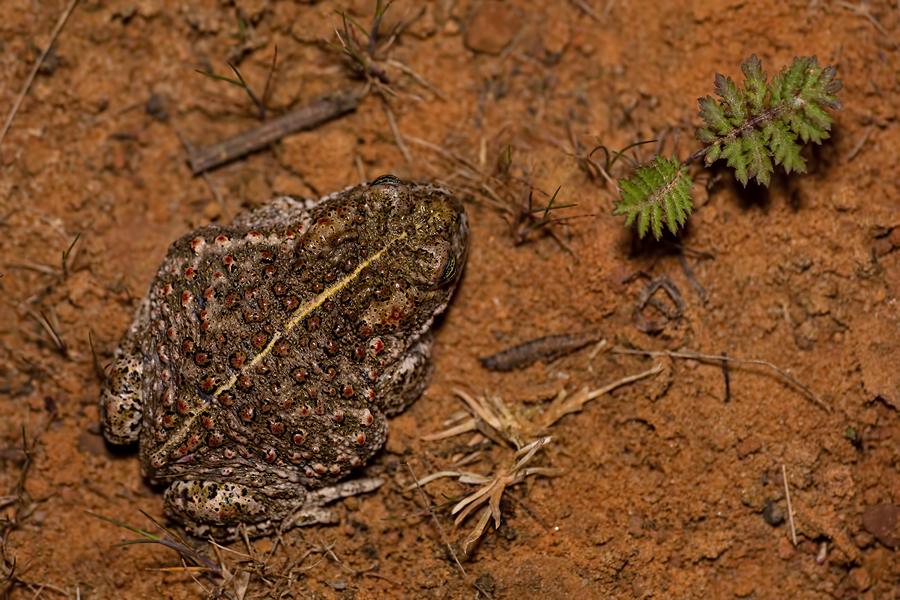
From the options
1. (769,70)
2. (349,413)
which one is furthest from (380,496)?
(769,70)

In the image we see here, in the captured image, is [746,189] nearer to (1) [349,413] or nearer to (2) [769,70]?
(2) [769,70]

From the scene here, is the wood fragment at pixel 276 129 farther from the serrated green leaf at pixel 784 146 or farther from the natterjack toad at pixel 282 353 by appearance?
the serrated green leaf at pixel 784 146

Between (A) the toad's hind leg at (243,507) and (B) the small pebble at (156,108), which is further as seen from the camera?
(B) the small pebble at (156,108)

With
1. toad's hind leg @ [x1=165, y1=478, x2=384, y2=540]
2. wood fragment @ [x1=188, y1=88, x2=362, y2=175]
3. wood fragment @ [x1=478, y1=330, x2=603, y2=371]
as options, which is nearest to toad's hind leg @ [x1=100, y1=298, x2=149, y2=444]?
toad's hind leg @ [x1=165, y1=478, x2=384, y2=540]

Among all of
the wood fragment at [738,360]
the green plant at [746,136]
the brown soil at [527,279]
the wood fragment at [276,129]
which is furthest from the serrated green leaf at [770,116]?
the wood fragment at [276,129]

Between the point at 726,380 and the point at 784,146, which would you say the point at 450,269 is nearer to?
the point at 726,380

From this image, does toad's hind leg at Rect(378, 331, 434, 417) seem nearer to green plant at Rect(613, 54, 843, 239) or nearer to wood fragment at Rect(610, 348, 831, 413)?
wood fragment at Rect(610, 348, 831, 413)
